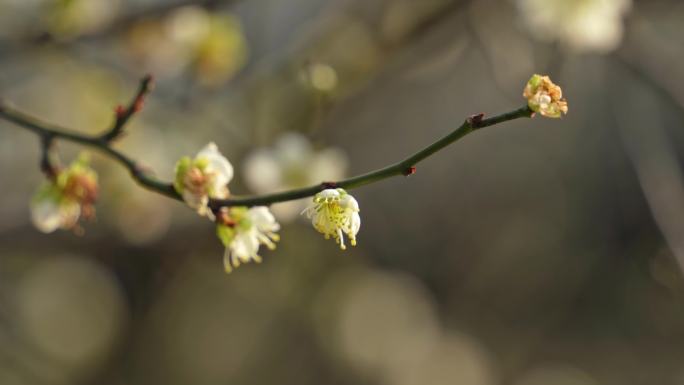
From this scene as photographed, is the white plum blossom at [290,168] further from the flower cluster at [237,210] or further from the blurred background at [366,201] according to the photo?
the flower cluster at [237,210]

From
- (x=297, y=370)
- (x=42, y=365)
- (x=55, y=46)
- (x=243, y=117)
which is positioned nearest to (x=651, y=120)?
(x=243, y=117)

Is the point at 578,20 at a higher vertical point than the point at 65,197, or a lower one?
higher

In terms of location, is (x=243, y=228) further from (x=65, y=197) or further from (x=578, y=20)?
(x=578, y=20)

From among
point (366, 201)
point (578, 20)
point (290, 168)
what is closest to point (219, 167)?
point (290, 168)

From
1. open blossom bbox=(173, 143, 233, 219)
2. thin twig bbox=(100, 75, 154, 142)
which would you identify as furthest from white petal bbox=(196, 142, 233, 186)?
thin twig bbox=(100, 75, 154, 142)

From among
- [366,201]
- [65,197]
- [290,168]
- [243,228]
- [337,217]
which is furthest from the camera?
[366,201]

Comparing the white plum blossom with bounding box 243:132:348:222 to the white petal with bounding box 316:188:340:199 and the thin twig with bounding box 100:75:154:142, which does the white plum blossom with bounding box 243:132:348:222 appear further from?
the white petal with bounding box 316:188:340:199

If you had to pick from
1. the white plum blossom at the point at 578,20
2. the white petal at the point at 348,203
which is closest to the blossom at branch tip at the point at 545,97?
the white petal at the point at 348,203
